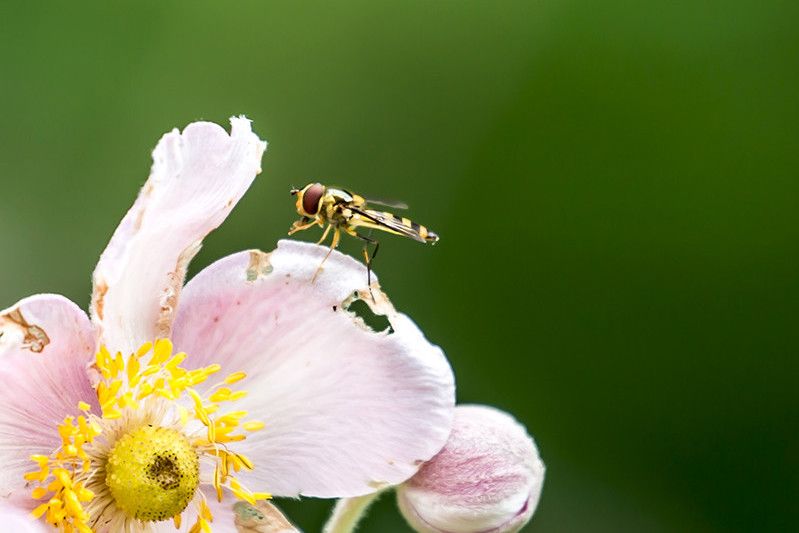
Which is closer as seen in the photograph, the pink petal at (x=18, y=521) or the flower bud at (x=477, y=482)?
the pink petal at (x=18, y=521)

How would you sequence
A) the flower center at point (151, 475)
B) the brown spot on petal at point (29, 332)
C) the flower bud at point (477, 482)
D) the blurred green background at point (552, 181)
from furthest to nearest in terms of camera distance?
the blurred green background at point (552, 181)
the flower bud at point (477, 482)
the flower center at point (151, 475)
the brown spot on petal at point (29, 332)

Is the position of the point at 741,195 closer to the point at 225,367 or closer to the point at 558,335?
the point at 558,335

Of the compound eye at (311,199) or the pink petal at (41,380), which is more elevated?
the compound eye at (311,199)

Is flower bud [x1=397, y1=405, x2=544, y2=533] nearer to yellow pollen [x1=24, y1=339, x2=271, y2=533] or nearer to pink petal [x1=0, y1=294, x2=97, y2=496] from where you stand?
yellow pollen [x1=24, y1=339, x2=271, y2=533]

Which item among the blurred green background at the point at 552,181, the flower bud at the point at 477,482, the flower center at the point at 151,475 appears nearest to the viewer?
the flower center at the point at 151,475

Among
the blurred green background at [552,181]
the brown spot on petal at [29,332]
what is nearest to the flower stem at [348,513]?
the brown spot on petal at [29,332]

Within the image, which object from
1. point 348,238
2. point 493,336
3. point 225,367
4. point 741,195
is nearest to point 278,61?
point 348,238

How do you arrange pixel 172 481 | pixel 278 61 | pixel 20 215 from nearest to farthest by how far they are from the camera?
pixel 172 481 → pixel 20 215 → pixel 278 61

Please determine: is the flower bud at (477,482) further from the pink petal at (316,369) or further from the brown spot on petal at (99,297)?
the brown spot on petal at (99,297)
